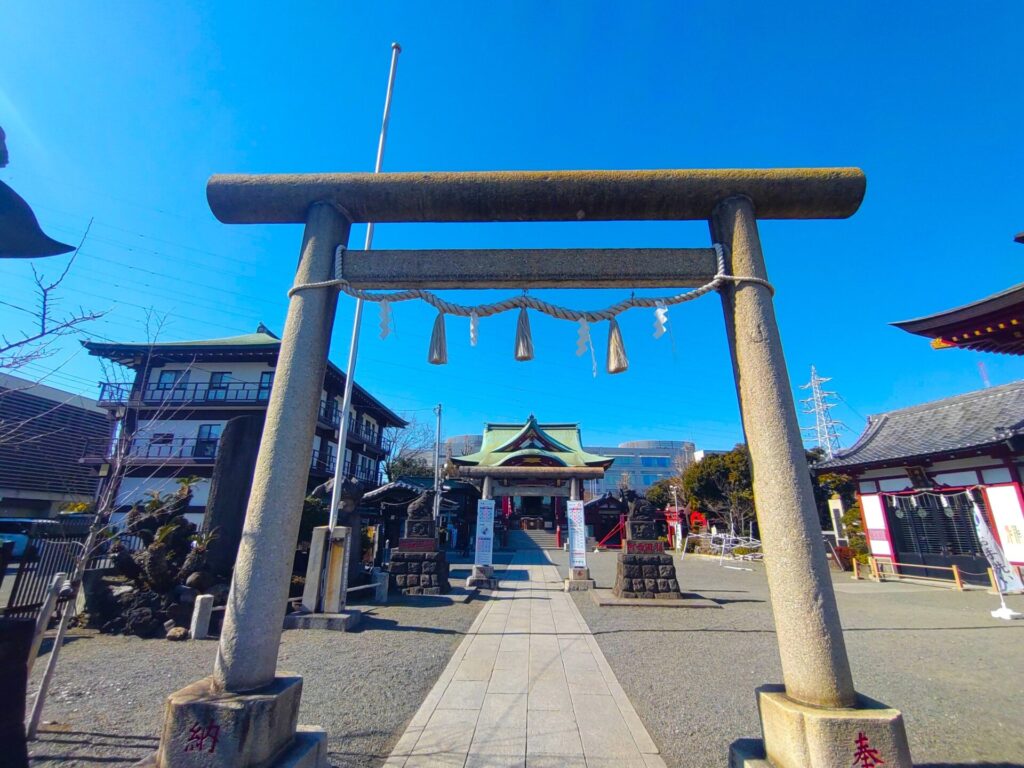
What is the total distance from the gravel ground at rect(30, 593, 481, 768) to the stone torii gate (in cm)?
141

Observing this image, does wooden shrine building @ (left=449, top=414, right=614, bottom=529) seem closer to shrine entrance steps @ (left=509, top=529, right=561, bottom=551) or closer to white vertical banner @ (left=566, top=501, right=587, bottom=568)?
shrine entrance steps @ (left=509, top=529, right=561, bottom=551)

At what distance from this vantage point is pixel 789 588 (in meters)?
2.66

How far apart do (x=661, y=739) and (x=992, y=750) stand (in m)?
2.62

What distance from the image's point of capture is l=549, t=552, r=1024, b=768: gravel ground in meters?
3.80

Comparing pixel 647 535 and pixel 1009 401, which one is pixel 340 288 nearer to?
pixel 647 535

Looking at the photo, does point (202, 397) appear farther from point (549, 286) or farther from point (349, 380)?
point (549, 286)

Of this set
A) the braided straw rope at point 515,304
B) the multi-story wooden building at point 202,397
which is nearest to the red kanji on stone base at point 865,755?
the braided straw rope at point 515,304

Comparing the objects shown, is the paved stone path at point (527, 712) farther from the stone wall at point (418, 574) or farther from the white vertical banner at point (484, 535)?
the white vertical banner at point (484, 535)

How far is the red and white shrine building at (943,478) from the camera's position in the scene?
1170cm

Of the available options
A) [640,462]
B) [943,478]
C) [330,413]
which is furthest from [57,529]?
[640,462]

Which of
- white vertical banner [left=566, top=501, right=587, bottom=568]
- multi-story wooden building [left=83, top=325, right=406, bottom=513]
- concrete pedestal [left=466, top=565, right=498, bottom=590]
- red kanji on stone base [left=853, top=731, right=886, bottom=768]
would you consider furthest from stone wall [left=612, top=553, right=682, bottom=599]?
multi-story wooden building [left=83, top=325, right=406, bottom=513]

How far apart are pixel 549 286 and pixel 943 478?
16388 millimetres

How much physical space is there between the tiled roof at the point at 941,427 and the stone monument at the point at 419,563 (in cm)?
1401

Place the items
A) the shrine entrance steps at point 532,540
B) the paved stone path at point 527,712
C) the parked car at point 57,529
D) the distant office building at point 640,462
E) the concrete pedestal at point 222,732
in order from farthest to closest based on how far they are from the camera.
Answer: the distant office building at point 640,462
the shrine entrance steps at point 532,540
the parked car at point 57,529
the paved stone path at point 527,712
the concrete pedestal at point 222,732
